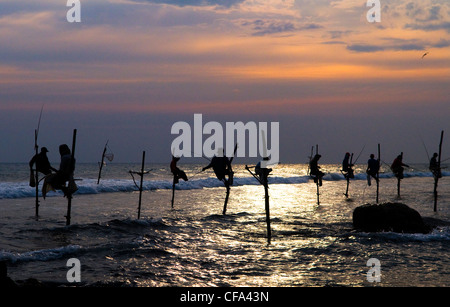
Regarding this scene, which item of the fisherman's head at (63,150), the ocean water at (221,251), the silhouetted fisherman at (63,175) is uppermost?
the fisherman's head at (63,150)

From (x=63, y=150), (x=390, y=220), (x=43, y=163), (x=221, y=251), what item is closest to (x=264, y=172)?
(x=221, y=251)

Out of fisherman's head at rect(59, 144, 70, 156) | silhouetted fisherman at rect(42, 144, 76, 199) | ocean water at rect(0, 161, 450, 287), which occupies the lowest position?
ocean water at rect(0, 161, 450, 287)

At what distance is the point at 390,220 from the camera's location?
18.6 meters

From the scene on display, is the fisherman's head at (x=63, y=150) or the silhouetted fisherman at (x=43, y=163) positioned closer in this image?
the fisherman's head at (x=63, y=150)

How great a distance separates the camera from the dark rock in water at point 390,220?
18.5 meters

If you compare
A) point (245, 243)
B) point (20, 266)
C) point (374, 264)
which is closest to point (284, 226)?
point (245, 243)

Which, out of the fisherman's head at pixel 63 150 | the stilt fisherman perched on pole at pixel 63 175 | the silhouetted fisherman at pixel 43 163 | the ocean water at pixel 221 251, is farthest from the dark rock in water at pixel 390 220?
the silhouetted fisherman at pixel 43 163

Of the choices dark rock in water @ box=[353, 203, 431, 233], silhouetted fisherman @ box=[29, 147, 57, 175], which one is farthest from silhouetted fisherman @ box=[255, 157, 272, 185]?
silhouetted fisherman @ box=[29, 147, 57, 175]

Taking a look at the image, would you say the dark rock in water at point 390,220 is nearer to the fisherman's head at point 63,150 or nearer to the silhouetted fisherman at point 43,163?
the fisherman's head at point 63,150

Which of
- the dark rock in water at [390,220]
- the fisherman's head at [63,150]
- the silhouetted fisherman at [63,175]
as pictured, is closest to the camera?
the fisherman's head at [63,150]

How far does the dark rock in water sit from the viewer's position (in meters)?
18.5

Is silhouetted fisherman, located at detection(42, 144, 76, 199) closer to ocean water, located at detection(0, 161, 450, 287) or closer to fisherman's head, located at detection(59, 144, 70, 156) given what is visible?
fisherman's head, located at detection(59, 144, 70, 156)
